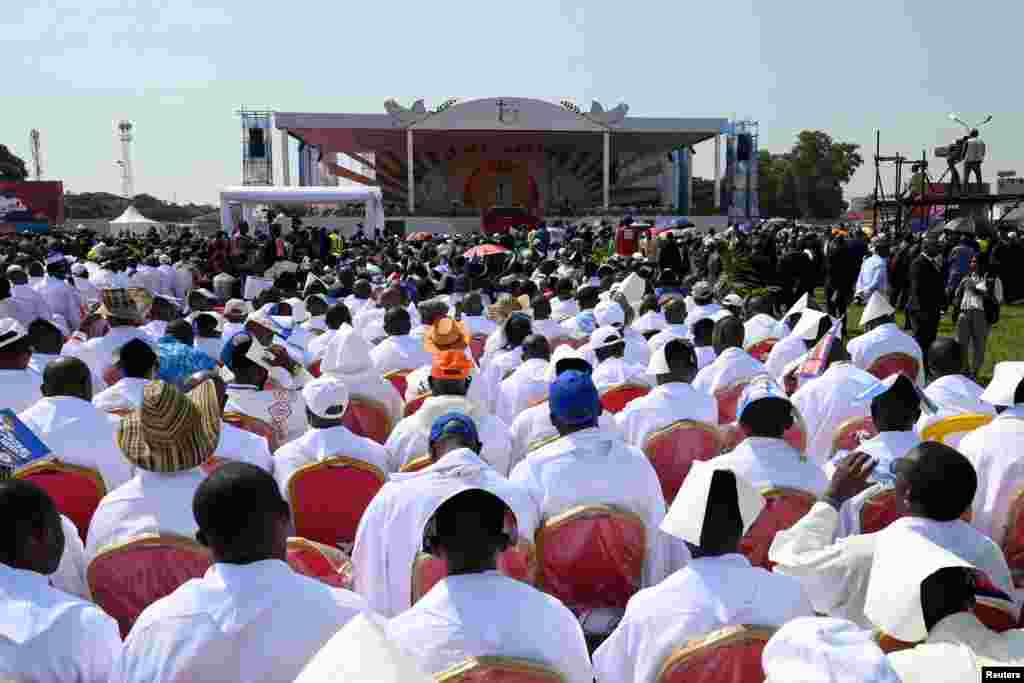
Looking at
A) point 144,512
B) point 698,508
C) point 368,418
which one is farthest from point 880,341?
point 144,512

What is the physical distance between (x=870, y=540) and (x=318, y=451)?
259 centimetres

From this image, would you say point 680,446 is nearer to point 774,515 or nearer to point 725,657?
point 774,515

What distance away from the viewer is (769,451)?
4125mm

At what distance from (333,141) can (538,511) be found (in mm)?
49665

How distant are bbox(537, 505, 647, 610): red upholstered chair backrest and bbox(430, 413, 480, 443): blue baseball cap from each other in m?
0.50

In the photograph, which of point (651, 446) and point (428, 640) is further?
point (651, 446)

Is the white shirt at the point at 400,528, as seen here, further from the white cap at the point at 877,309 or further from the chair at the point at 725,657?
the white cap at the point at 877,309

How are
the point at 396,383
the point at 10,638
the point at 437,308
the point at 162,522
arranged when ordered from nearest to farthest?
the point at 10,638
the point at 162,522
the point at 396,383
the point at 437,308

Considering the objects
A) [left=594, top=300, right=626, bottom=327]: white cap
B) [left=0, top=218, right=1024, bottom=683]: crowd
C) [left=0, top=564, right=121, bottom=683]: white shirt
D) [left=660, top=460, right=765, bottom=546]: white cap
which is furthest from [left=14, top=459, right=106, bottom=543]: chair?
[left=594, top=300, right=626, bottom=327]: white cap

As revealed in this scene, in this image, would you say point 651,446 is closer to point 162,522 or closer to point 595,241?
point 162,522

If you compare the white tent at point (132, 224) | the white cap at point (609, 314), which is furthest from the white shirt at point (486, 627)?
the white tent at point (132, 224)

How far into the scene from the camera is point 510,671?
96.0 inches

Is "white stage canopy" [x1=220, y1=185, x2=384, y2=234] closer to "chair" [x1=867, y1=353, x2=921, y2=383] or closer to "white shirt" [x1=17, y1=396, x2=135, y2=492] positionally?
"chair" [x1=867, y1=353, x2=921, y2=383]

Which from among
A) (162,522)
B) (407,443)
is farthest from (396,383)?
(162,522)
